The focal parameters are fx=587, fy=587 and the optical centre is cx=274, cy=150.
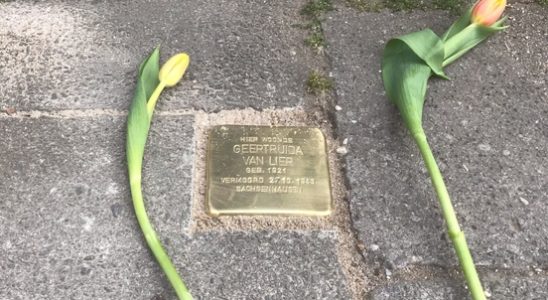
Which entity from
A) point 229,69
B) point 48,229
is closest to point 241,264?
→ point 48,229

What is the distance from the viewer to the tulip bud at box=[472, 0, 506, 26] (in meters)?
1.49

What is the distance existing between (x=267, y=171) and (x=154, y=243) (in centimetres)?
30

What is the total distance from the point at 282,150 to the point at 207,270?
1.10 feet

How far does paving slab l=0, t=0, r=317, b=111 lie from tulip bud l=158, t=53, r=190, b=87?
0.06 metres

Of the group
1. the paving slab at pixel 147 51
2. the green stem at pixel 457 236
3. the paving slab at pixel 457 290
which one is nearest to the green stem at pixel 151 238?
the paving slab at pixel 147 51

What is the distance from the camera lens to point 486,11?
4.90 feet

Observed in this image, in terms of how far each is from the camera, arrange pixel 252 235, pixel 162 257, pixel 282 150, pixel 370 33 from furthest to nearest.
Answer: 1. pixel 370 33
2. pixel 282 150
3. pixel 252 235
4. pixel 162 257

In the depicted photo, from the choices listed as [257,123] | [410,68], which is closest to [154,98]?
[257,123]

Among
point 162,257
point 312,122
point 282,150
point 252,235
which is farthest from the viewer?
point 312,122

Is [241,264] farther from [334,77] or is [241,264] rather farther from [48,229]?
[334,77]

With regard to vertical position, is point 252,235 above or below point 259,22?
below

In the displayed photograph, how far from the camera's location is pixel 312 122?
4.86 feet

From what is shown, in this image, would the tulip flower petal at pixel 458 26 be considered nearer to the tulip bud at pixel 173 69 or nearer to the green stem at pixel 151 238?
the tulip bud at pixel 173 69

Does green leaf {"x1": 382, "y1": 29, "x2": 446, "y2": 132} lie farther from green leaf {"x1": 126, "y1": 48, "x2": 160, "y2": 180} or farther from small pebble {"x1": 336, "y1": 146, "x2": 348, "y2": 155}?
green leaf {"x1": 126, "y1": 48, "x2": 160, "y2": 180}
